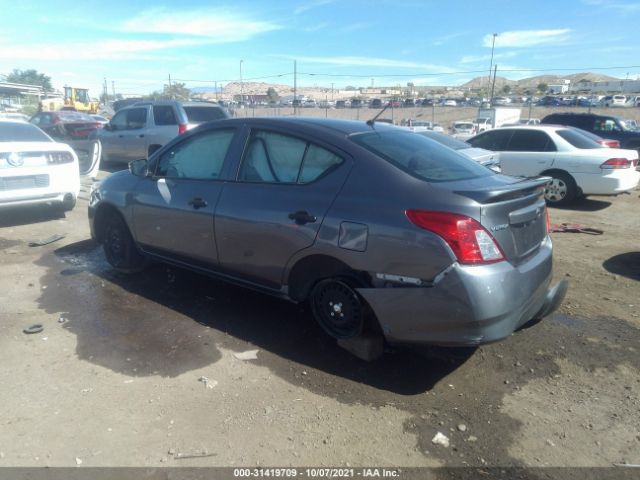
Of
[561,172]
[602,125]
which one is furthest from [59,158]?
[602,125]

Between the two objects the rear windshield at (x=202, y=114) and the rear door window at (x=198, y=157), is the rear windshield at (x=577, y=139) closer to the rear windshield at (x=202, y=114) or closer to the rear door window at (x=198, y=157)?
the rear windshield at (x=202, y=114)

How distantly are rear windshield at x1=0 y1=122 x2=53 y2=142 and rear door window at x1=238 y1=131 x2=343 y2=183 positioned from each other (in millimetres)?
5406

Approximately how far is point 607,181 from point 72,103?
41.8m

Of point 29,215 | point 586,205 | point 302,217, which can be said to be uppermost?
point 302,217

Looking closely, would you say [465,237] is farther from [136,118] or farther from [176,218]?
[136,118]

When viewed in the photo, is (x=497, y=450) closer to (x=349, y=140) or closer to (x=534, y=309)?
(x=534, y=309)

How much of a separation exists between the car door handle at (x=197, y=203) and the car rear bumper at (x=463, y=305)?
1682 millimetres

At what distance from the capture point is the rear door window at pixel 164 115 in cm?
1168

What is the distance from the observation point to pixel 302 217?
3514 millimetres

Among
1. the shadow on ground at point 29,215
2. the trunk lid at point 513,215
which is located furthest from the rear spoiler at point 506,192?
the shadow on ground at point 29,215

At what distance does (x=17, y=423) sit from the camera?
287 cm

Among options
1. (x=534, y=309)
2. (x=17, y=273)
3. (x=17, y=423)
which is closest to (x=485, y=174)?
(x=534, y=309)

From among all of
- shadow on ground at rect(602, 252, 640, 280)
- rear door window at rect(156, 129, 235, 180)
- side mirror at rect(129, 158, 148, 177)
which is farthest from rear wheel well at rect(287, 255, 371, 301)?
shadow on ground at rect(602, 252, 640, 280)

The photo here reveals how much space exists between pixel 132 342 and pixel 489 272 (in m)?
2.70
